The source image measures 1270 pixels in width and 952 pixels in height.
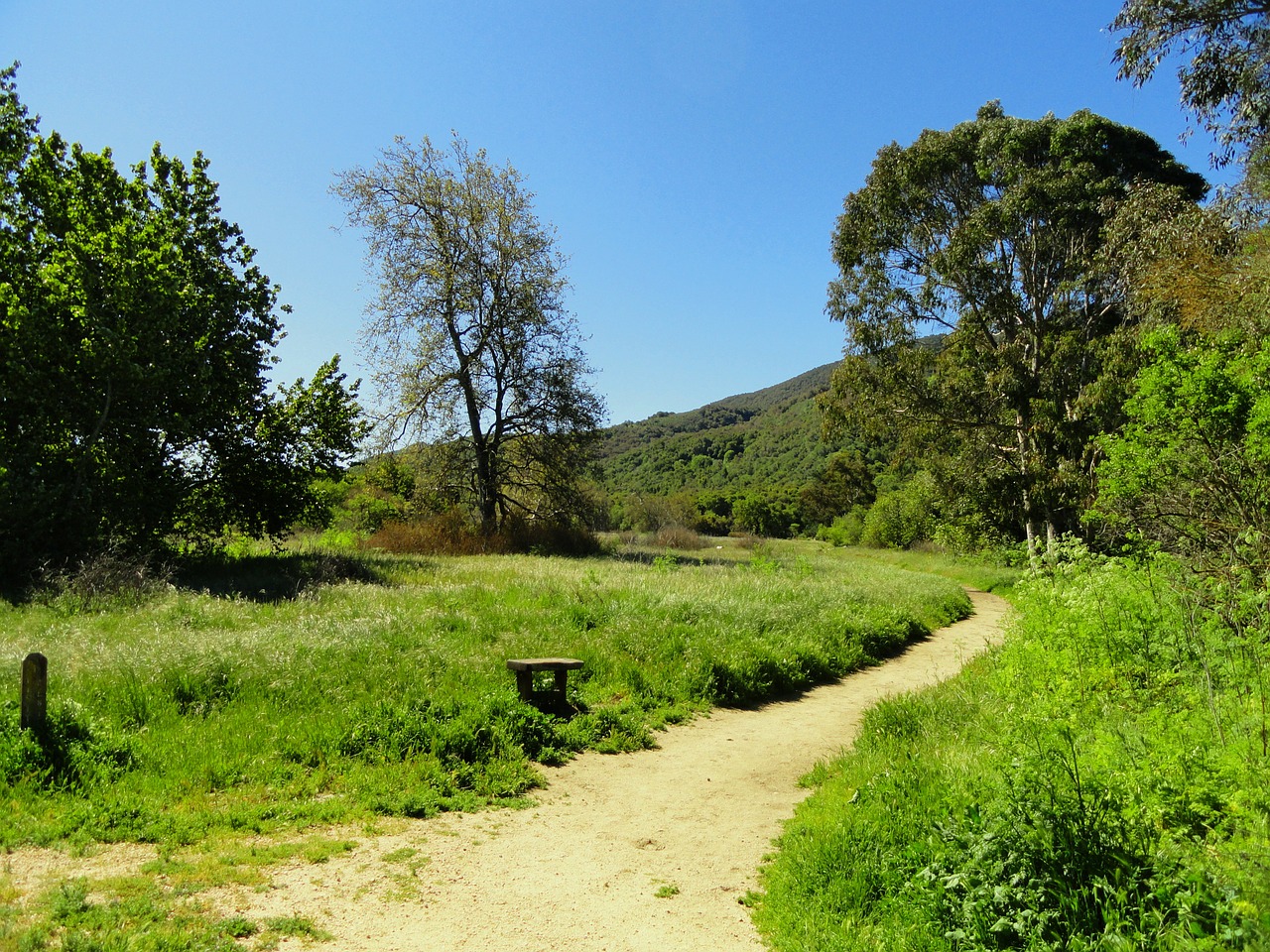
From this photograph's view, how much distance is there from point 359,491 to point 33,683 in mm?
25667

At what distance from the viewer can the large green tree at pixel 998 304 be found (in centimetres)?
2292

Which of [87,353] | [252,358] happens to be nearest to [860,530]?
[252,358]

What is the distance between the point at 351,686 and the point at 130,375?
10.1 m

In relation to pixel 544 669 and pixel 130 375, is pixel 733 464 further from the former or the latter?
pixel 544 669

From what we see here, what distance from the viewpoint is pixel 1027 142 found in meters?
23.8

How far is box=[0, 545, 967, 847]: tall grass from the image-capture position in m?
5.51

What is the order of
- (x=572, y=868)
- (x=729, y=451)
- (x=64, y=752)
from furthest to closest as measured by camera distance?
(x=729, y=451)
(x=64, y=752)
(x=572, y=868)

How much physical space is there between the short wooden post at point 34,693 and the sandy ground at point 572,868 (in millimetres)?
1847

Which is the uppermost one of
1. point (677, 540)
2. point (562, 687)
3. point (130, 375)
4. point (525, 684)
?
point (130, 375)

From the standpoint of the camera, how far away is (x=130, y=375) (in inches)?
546

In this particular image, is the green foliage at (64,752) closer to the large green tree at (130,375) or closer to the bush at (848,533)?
the large green tree at (130,375)

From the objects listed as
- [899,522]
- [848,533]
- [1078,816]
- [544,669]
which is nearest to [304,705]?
[544,669]

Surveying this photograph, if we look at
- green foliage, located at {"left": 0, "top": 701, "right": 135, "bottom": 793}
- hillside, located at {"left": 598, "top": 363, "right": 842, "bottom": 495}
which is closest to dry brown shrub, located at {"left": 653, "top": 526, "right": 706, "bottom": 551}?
green foliage, located at {"left": 0, "top": 701, "right": 135, "bottom": 793}

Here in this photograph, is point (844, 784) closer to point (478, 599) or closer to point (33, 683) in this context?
point (33, 683)
